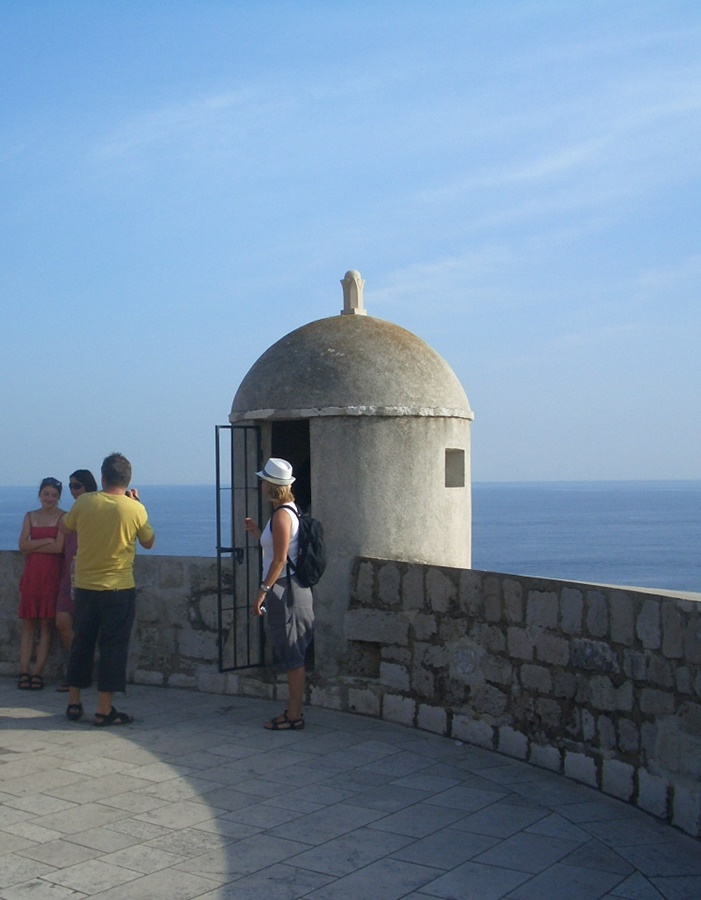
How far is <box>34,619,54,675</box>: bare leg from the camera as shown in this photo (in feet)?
26.3

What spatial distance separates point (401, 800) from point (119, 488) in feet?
9.40

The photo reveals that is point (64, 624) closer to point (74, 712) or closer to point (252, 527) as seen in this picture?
point (74, 712)

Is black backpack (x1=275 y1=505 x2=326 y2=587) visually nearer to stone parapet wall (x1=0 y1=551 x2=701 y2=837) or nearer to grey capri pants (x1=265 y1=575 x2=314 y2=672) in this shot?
grey capri pants (x1=265 y1=575 x2=314 y2=672)

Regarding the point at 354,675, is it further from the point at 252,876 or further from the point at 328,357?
the point at 252,876

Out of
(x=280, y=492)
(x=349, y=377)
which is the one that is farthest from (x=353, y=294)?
(x=280, y=492)

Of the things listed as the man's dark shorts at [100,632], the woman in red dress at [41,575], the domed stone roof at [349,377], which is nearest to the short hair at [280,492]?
the domed stone roof at [349,377]

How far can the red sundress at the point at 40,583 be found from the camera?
8.08 m

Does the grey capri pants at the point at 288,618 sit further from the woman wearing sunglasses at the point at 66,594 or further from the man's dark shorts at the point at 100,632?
the woman wearing sunglasses at the point at 66,594

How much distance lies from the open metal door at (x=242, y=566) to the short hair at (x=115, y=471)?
87 cm

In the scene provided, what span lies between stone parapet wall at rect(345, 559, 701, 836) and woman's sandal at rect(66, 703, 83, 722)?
1758 millimetres

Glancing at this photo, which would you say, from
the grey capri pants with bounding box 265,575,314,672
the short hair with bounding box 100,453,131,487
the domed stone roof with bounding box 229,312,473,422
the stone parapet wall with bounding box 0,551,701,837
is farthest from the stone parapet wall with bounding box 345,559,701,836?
the short hair with bounding box 100,453,131,487

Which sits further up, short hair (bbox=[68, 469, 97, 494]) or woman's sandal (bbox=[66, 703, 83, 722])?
short hair (bbox=[68, 469, 97, 494])

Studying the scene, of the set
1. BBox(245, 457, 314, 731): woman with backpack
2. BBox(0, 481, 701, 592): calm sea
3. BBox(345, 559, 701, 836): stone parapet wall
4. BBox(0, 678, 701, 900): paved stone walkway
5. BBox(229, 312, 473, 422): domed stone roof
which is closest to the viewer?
BBox(0, 678, 701, 900): paved stone walkway

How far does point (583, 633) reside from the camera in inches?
217
